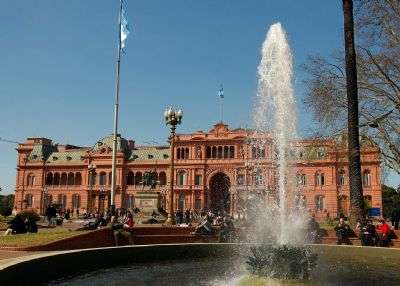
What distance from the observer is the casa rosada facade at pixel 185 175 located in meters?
78.1

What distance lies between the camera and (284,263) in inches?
425

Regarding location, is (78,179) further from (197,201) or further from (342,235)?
(342,235)

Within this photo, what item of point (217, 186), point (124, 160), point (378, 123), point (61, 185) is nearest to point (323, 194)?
point (217, 186)

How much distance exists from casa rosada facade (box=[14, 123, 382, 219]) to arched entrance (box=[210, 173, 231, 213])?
175mm

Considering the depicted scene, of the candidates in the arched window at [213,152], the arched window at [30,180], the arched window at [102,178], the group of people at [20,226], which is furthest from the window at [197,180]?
the group of people at [20,226]

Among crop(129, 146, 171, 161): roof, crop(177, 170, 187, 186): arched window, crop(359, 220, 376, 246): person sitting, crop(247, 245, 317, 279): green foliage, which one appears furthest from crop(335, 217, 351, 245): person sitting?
crop(129, 146, 171, 161): roof

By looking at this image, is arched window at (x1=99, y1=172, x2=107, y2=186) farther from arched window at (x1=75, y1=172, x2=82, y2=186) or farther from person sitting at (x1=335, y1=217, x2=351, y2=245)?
person sitting at (x1=335, y1=217, x2=351, y2=245)

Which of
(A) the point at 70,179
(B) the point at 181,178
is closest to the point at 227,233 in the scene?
(B) the point at 181,178

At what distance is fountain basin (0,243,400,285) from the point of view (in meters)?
10.4

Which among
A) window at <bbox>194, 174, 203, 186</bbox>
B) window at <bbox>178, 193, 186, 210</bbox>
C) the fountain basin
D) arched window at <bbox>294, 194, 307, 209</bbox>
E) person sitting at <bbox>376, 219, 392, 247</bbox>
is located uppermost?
window at <bbox>194, 174, 203, 186</bbox>

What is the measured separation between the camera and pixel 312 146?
89.1 feet

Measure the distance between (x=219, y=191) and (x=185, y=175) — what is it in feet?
21.8

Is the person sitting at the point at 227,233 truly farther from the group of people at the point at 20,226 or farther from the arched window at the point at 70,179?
the arched window at the point at 70,179

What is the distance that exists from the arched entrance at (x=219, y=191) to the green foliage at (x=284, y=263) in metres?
73.7
